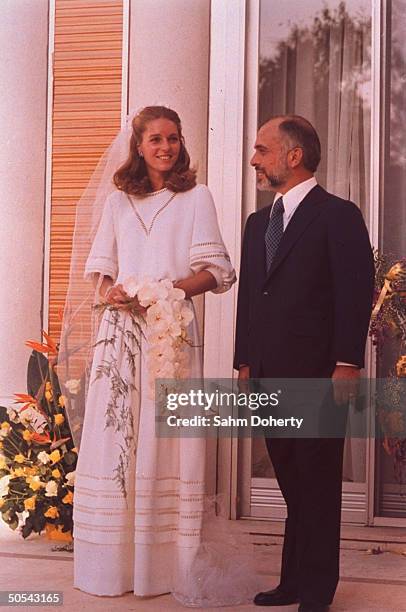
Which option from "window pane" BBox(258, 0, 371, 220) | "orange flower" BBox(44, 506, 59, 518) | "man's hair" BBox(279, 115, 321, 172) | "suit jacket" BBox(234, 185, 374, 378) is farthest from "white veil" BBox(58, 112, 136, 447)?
"window pane" BBox(258, 0, 371, 220)

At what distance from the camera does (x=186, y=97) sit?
4.03m

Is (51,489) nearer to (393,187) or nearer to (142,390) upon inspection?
(142,390)

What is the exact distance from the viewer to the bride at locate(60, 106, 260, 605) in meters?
2.94

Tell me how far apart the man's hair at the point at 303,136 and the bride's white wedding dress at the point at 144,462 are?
34 centimetres

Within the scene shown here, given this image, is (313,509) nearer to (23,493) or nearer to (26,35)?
(23,493)

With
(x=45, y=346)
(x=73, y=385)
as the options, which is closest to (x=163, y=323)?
(x=73, y=385)

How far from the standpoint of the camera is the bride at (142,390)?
9.65ft

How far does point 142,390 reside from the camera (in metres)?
3.00

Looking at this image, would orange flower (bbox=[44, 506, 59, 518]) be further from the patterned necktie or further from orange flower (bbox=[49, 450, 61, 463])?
the patterned necktie

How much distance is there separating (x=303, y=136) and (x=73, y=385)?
118 centimetres

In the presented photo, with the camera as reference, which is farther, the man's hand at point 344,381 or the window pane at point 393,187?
the window pane at point 393,187

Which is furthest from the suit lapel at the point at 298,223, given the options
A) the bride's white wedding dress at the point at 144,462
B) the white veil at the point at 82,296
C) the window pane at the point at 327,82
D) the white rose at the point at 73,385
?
the window pane at the point at 327,82

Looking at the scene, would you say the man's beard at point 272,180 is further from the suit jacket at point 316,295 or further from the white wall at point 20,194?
the white wall at point 20,194

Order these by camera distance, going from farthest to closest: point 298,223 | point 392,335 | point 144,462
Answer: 1. point 392,335
2. point 144,462
3. point 298,223
